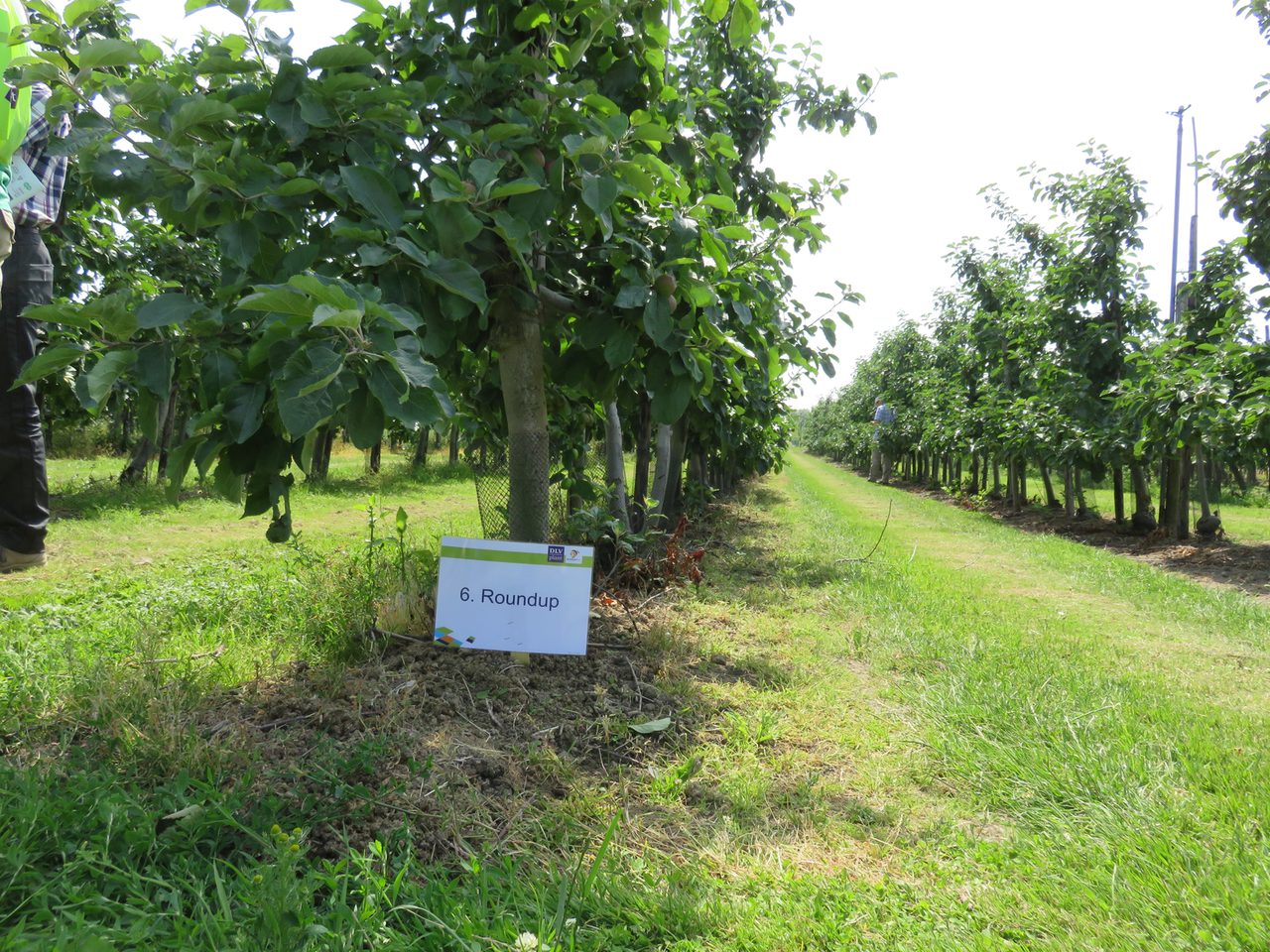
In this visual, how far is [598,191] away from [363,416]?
3.03 feet

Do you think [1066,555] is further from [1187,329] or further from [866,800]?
[866,800]

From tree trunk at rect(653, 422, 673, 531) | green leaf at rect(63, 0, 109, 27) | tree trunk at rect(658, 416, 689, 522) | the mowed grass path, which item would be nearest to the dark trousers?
green leaf at rect(63, 0, 109, 27)

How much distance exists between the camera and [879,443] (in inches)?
1029

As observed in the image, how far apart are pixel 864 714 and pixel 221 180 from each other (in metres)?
2.84

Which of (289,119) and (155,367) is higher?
(289,119)

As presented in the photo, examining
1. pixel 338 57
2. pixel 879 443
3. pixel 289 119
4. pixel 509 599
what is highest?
Answer: pixel 338 57

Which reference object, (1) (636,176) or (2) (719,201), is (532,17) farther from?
(2) (719,201)

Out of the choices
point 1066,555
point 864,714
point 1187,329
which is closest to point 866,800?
point 864,714

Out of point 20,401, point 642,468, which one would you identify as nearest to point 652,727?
point 642,468

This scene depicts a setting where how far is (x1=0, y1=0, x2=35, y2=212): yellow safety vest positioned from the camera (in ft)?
6.76

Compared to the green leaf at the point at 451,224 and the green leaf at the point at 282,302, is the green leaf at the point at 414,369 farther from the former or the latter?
the green leaf at the point at 451,224

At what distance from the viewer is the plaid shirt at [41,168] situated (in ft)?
10.1

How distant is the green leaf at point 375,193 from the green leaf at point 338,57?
0.91 ft

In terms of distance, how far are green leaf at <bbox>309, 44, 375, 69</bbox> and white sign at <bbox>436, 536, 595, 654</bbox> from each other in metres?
1.54
